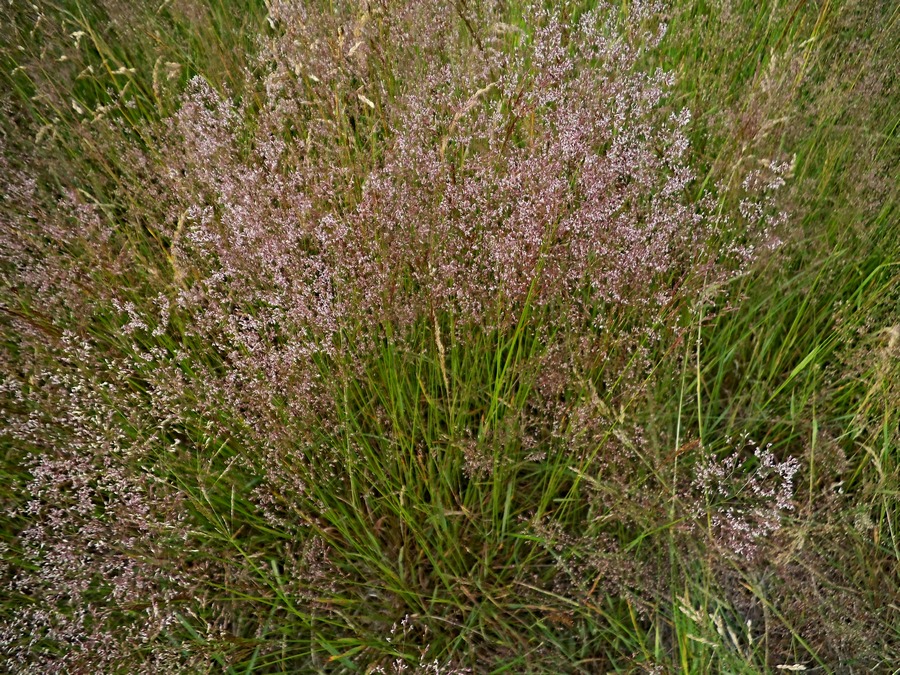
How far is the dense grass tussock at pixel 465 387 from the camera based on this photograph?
5.02ft

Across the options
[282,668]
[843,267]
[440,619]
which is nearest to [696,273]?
[843,267]

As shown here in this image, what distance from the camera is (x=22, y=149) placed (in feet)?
→ 7.83

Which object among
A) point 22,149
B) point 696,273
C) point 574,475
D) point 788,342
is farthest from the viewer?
point 22,149

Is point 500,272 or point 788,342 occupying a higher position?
point 788,342

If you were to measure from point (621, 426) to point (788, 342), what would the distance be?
2.38 feet

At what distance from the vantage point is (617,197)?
4.92ft

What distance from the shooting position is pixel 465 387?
1684 millimetres

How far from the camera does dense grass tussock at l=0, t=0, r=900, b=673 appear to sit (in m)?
1.53

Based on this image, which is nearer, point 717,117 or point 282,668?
point 282,668

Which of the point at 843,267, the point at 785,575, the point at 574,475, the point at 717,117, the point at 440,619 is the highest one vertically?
the point at 717,117

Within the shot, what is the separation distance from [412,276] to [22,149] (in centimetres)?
171

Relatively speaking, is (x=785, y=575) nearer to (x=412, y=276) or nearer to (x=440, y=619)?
(x=440, y=619)

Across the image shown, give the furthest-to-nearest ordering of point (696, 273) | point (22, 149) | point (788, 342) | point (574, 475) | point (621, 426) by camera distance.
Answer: point (22, 149), point (788, 342), point (574, 475), point (621, 426), point (696, 273)

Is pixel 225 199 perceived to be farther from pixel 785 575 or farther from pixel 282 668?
pixel 785 575
